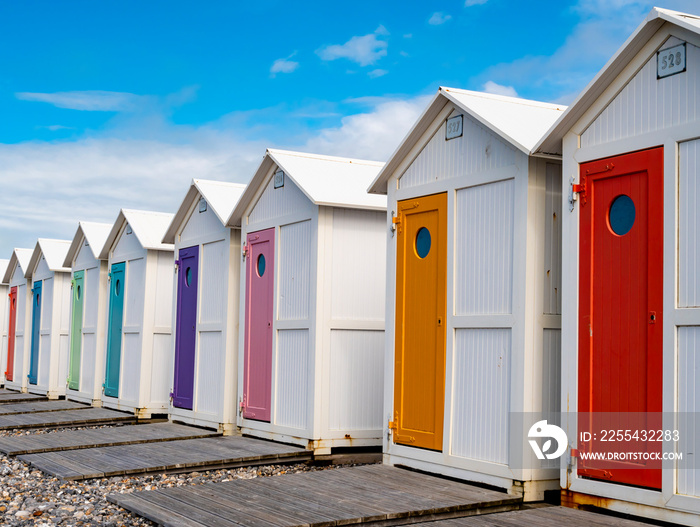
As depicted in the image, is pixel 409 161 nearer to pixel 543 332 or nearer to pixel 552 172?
pixel 552 172

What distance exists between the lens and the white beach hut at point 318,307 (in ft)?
29.1

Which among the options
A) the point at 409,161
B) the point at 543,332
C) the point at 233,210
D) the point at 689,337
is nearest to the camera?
the point at 689,337

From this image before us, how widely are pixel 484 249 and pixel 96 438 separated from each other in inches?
225

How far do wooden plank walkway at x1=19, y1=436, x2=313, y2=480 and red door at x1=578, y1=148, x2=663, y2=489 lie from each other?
145 inches

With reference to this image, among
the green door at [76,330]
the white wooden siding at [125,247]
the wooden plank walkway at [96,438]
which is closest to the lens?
the wooden plank walkway at [96,438]

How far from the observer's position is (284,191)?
959 cm

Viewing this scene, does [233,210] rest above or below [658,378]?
above

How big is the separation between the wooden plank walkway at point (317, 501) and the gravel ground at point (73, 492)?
18 cm

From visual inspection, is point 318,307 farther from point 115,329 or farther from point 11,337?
point 11,337

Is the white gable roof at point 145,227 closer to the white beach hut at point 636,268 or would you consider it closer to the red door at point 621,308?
the white beach hut at point 636,268

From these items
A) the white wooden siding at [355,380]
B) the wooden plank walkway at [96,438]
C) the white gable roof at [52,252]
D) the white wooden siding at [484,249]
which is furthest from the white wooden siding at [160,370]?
the white wooden siding at [484,249]

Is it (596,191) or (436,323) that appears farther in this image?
(436,323)

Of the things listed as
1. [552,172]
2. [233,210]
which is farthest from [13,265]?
[552,172]

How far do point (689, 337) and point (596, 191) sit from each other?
1276 mm
